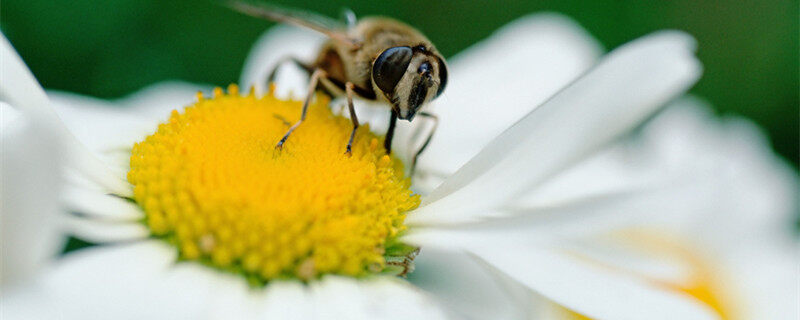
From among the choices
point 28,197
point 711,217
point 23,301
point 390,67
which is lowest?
point 23,301

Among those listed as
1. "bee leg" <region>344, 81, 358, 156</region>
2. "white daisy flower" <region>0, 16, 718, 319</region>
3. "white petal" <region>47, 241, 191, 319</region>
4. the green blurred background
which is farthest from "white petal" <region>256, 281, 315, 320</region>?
the green blurred background

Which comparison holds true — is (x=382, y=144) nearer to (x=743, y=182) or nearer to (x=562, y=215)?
(x=562, y=215)

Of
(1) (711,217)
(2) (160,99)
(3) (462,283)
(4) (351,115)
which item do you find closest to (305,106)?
(4) (351,115)

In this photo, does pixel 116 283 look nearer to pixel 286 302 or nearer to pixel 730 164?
pixel 286 302

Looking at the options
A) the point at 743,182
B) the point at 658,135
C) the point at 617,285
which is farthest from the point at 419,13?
the point at 617,285

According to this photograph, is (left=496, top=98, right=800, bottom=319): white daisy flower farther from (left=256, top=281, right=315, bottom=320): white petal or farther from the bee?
(left=256, top=281, right=315, bottom=320): white petal

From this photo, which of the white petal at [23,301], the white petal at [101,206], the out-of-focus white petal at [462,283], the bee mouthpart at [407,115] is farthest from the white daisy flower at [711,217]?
the white petal at [23,301]

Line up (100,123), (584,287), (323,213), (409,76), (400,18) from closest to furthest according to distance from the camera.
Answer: (323,213), (584,287), (409,76), (100,123), (400,18)
